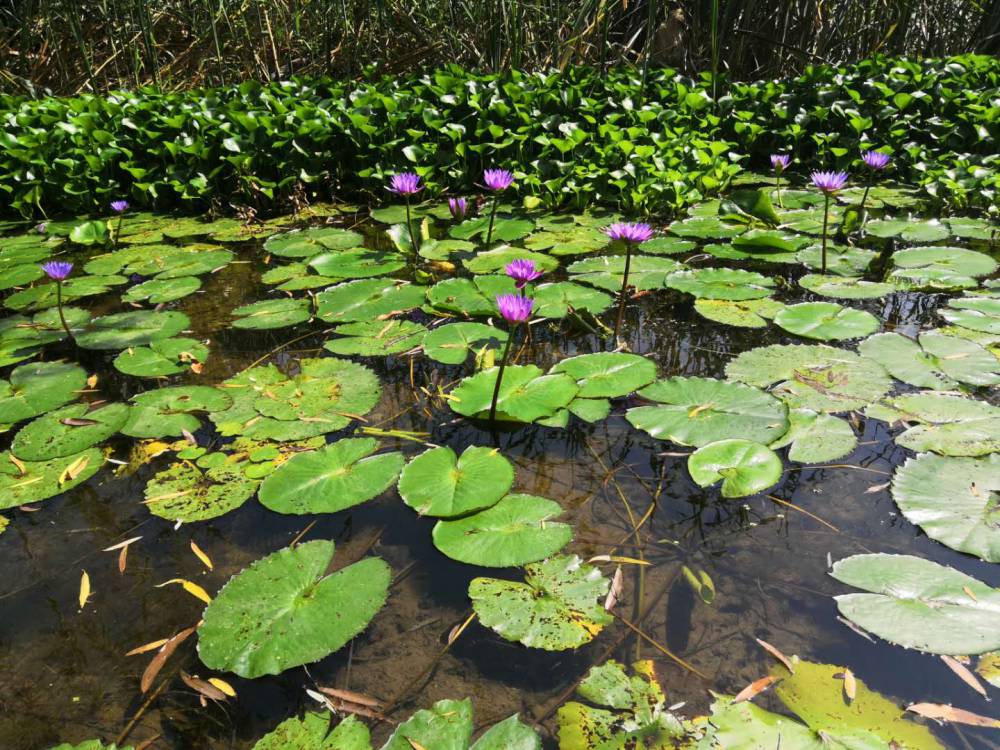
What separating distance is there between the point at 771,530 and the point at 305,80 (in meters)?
4.82

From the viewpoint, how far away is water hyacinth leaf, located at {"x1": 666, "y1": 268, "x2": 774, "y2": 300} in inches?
112

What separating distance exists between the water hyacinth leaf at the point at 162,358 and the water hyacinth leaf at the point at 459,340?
0.87m

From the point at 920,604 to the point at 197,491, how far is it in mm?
1782

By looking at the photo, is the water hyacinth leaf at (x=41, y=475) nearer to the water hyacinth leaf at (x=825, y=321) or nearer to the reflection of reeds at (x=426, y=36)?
the water hyacinth leaf at (x=825, y=321)

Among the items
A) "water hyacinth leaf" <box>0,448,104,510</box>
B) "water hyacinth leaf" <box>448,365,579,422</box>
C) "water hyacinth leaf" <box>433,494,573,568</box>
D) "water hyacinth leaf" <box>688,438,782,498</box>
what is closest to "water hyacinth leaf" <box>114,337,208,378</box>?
"water hyacinth leaf" <box>0,448,104,510</box>

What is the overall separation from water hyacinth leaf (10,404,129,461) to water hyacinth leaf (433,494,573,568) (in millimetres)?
1166

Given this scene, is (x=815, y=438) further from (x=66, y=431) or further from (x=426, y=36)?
(x=426, y=36)

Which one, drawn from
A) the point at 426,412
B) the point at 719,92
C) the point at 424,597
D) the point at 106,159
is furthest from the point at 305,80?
the point at 424,597

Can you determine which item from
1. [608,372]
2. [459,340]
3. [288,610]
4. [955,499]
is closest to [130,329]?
[459,340]

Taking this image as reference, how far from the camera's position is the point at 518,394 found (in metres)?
2.15

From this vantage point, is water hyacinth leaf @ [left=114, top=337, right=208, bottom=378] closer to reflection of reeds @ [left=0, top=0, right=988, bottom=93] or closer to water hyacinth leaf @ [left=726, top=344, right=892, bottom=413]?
water hyacinth leaf @ [left=726, top=344, right=892, bottom=413]

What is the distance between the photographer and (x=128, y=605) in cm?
156

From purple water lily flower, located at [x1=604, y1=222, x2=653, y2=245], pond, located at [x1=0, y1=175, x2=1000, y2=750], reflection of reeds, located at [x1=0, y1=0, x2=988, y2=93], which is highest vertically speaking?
reflection of reeds, located at [x1=0, y1=0, x2=988, y2=93]

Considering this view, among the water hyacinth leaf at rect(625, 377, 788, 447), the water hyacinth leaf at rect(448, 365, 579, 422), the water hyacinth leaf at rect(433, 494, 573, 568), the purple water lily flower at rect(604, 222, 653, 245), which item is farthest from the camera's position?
the purple water lily flower at rect(604, 222, 653, 245)
